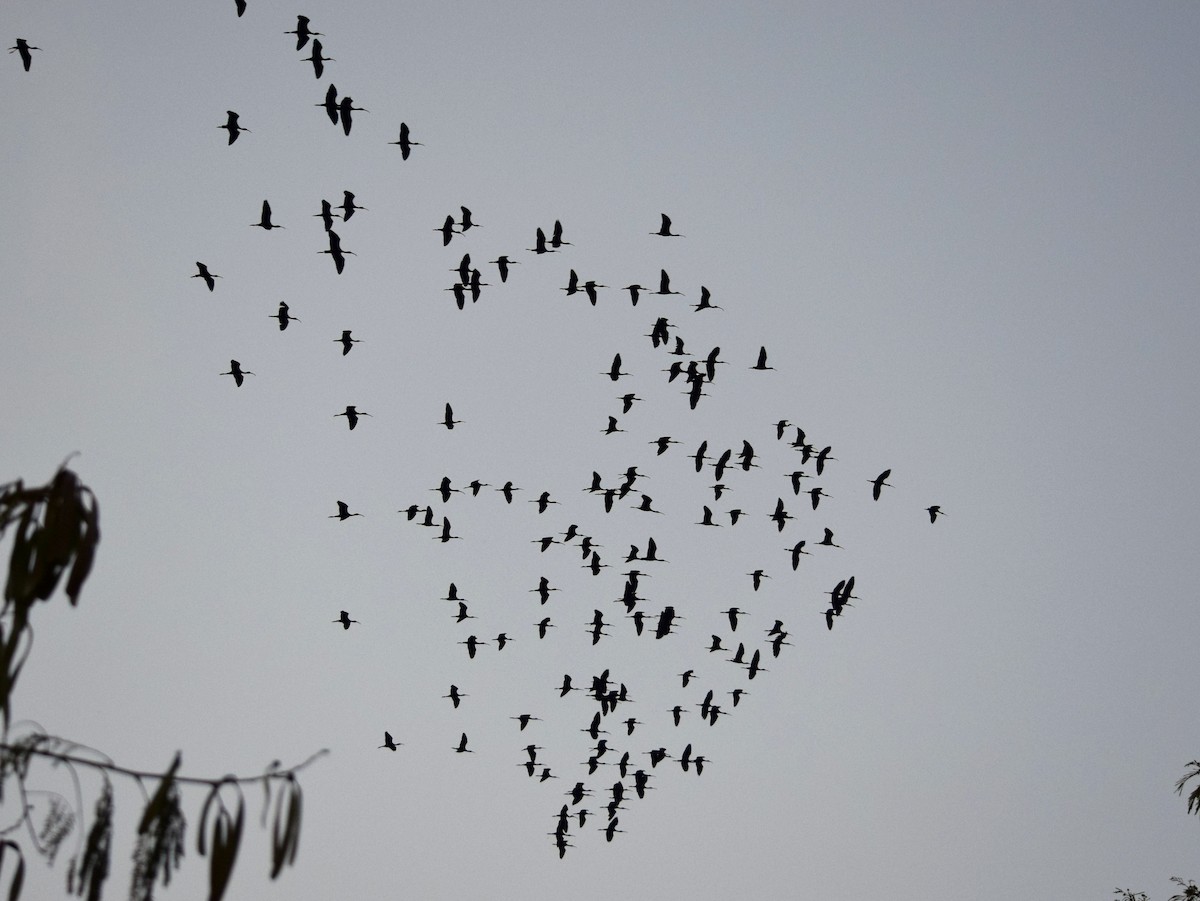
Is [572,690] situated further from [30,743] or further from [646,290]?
[30,743]

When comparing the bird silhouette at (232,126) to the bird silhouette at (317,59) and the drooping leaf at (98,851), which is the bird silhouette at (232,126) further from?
the drooping leaf at (98,851)

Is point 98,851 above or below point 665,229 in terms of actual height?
below

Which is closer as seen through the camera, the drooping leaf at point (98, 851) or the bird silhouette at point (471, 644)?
the drooping leaf at point (98, 851)

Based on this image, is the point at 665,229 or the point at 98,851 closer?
the point at 98,851

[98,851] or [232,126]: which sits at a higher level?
[232,126]

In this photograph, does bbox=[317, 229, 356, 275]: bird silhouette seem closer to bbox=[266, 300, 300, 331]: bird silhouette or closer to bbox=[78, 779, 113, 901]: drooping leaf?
bbox=[266, 300, 300, 331]: bird silhouette

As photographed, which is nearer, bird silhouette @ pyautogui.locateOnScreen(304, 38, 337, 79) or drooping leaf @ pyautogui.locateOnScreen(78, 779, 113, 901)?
drooping leaf @ pyautogui.locateOnScreen(78, 779, 113, 901)

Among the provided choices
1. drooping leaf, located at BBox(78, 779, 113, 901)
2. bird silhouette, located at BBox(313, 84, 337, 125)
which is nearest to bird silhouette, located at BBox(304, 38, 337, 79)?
bird silhouette, located at BBox(313, 84, 337, 125)

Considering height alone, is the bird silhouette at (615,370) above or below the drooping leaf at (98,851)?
above

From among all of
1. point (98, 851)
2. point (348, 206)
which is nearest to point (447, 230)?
point (348, 206)

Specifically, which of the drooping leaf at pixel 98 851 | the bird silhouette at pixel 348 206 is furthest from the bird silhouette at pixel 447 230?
the drooping leaf at pixel 98 851

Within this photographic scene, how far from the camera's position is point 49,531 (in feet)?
21.1

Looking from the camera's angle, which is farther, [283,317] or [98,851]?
[283,317]

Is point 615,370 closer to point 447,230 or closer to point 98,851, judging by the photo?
point 447,230
